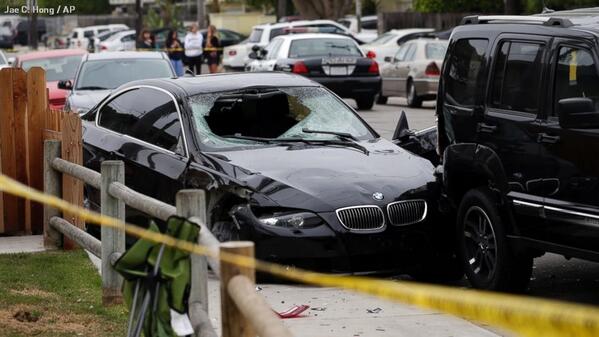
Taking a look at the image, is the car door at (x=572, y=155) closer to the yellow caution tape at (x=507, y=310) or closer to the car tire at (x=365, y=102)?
the yellow caution tape at (x=507, y=310)

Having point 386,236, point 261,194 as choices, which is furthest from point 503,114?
point 261,194

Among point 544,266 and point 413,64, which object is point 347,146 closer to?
point 544,266

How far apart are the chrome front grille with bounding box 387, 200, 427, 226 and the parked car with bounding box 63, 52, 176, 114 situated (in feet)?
30.9

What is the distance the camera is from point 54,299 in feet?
28.9

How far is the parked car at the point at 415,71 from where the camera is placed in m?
27.4

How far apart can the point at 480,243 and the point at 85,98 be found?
Result: 33.5 ft

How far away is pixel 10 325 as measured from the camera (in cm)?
799

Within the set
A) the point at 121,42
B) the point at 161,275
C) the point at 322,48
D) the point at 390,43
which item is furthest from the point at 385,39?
the point at 161,275

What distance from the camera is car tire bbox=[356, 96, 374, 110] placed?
26984mm

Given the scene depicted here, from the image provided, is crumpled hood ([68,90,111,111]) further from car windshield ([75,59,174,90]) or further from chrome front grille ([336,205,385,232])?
chrome front grille ([336,205,385,232])

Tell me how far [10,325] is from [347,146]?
345 cm

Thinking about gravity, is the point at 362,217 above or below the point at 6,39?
above

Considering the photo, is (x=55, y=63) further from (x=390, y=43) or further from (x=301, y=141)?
(x=390, y=43)

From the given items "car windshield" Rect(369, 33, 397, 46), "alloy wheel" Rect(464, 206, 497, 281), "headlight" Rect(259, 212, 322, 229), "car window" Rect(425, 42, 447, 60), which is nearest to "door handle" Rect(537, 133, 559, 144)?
"alloy wheel" Rect(464, 206, 497, 281)
